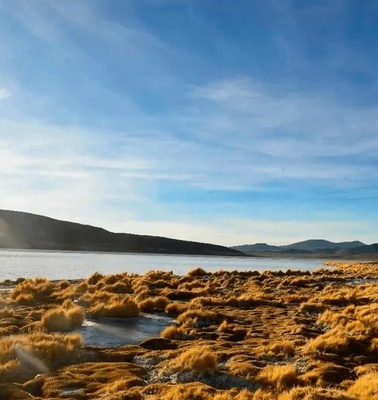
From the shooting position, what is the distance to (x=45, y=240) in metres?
184

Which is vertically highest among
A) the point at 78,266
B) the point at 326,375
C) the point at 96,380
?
the point at 78,266

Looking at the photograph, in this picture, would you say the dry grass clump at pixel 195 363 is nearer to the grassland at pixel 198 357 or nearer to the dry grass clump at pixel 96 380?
the grassland at pixel 198 357

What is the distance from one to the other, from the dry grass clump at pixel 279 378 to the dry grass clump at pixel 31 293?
552 inches

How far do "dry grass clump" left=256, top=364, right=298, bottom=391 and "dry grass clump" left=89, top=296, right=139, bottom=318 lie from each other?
9032 millimetres

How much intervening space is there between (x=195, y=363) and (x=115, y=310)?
323 inches

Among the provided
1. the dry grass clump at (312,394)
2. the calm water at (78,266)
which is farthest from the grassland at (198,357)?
the calm water at (78,266)

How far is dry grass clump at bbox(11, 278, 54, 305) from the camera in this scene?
2191cm

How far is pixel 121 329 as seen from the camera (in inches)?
655

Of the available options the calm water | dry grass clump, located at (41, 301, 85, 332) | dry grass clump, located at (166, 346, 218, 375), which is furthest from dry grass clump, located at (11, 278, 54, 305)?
the calm water

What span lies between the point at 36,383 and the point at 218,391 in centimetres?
375

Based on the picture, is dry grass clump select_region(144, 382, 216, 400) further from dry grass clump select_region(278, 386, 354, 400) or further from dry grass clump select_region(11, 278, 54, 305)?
dry grass clump select_region(11, 278, 54, 305)

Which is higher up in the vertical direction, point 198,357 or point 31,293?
point 31,293

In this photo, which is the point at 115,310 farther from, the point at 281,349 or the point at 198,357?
the point at 198,357

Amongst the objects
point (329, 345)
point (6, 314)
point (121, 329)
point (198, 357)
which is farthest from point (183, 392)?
point (6, 314)
